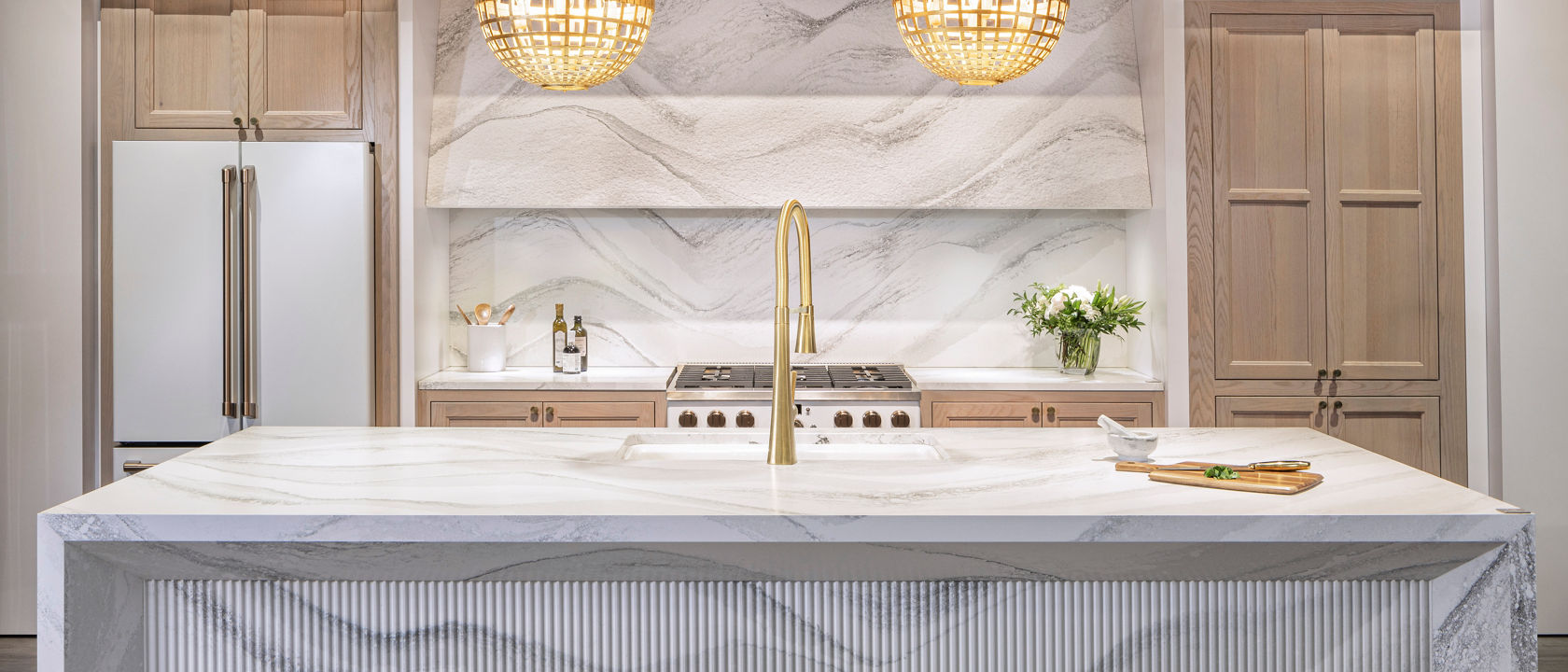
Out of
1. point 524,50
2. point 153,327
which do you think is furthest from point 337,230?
point 524,50

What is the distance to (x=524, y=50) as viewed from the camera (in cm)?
210

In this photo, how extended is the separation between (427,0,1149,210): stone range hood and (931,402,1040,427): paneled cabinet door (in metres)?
0.82

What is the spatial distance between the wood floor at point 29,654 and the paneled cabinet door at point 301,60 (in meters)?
1.98

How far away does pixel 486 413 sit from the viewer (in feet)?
12.8

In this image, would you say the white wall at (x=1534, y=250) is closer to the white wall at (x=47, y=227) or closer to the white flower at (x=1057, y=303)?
the white flower at (x=1057, y=303)

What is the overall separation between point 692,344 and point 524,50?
98.4 inches

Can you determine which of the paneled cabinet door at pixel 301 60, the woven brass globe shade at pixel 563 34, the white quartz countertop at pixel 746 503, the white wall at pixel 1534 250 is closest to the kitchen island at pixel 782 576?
the white quartz countertop at pixel 746 503

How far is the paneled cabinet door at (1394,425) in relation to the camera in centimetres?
385

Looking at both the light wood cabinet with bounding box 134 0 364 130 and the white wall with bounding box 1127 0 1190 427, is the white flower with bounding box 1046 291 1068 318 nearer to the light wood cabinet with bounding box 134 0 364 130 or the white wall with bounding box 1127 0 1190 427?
the white wall with bounding box 1127 0 1190 427

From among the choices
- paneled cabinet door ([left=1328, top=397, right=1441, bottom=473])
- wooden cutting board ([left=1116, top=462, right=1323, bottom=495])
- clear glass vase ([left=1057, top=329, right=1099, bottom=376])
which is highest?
clear glass vase ([left=1057, top=329, right=1099, bottom=376])

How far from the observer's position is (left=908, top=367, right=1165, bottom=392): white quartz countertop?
12.7 ft

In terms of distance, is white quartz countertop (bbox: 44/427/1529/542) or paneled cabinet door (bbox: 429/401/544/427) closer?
white quartz countertop (bbox: 44/427/1529/542)

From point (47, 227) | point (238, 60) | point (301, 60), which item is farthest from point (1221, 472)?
point (47, 227)

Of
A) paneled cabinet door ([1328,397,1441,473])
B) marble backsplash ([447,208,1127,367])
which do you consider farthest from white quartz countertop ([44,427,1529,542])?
marble backsplash ([447,208,1127,367])
